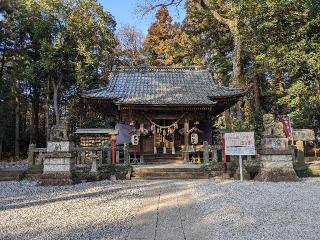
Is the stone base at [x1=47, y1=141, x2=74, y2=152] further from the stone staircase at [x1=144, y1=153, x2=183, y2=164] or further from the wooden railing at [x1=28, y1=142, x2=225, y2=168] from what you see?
the stone staircase at [x1=144, y1=153, x2=183, y2=164]

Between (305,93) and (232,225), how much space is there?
1437 centimetres

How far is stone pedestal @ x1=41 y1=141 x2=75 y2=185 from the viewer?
1170 centimetres

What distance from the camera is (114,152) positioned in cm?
1438

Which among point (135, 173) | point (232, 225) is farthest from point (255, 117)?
point (232, 225)

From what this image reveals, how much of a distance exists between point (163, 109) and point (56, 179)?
25.3ft

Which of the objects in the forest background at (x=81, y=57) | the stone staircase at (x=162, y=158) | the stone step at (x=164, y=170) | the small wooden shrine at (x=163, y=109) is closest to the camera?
the stone step at (x=164, y=170)

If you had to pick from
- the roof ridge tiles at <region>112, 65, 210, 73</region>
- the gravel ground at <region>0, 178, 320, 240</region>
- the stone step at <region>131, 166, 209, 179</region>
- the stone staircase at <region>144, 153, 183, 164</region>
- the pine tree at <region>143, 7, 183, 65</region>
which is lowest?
the gravel ground at <region>0, 178, 320, 240</region>

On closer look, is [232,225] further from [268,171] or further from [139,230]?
[268,171]

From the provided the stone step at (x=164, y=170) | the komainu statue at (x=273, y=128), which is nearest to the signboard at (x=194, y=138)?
the stone step at (x=164, y=170)

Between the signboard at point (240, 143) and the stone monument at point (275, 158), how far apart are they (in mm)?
438

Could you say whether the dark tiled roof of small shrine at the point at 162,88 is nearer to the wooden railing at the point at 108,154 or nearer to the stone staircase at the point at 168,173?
the wooden railing at the point at 108,154

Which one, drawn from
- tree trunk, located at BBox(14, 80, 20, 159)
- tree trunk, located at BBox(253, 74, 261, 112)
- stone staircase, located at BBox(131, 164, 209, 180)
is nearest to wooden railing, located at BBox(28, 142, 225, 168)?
stone staircase, located at BBox(131, 164, 209, 180)

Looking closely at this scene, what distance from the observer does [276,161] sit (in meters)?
11.9

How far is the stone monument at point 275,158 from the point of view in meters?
11.8
